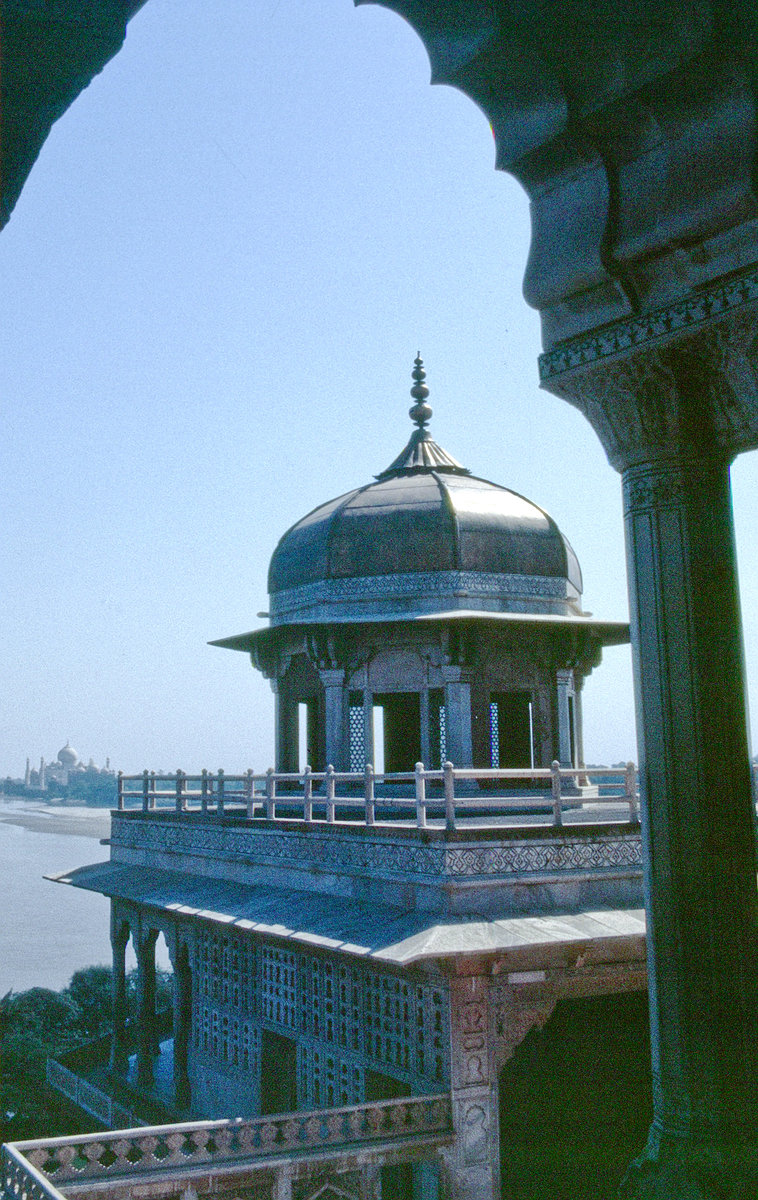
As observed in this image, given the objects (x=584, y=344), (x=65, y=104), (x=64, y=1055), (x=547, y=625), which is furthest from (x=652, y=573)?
(x=64, y=1055)

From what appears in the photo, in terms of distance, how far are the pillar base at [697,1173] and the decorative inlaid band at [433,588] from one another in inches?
499

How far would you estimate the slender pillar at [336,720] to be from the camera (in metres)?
16.4

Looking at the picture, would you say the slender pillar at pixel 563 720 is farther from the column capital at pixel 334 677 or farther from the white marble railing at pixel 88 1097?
the white marble railing at pixel 88 1097

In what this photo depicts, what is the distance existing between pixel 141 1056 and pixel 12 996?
13535 millimetres

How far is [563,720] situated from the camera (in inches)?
651

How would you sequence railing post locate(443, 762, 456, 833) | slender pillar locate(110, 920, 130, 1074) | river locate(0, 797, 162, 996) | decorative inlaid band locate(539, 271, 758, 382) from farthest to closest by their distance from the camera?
1. river locate(0, 797, 162, 996)
2. slender pillar locate(110, 920, 130, 1074)
3. railing post locate(443, 762, 456, 833)
4. decorative inlaid band locate(539, 271, 758, 382)

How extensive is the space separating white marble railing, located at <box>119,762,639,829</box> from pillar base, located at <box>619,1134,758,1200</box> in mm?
5663

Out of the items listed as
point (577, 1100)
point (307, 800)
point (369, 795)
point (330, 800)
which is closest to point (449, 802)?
point (369, 795)

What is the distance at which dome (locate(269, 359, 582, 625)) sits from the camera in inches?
654

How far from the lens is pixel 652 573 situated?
13.6ft

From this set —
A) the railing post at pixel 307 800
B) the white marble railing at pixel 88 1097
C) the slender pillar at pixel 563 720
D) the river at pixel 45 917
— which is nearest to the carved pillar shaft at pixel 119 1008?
the white marble railing at pixel 88 1097

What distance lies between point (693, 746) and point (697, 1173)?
1.44m

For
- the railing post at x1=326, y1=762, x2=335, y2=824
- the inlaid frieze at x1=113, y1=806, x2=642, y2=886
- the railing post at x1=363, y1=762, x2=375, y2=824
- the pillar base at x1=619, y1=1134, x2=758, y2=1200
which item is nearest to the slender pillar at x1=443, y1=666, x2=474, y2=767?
the inlaid frieze at x1=113, y1=806, x2=642, y2=886

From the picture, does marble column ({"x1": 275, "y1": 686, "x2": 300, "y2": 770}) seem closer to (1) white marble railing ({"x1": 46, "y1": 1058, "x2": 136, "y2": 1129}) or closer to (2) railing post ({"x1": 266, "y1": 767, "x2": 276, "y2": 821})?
(2) railing post ({"x1": 266, "y1": 767, "x2": 276, "y2": 821})
